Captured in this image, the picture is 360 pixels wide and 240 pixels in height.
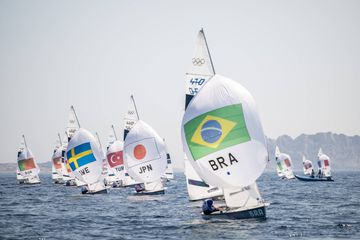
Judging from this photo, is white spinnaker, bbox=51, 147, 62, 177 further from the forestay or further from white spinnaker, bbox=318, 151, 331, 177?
the forestay

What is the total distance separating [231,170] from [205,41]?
34.4ft

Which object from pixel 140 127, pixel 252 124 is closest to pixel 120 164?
pixel 140 127

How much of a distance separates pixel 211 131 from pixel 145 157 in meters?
25.2

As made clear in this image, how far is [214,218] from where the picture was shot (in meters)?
32.1

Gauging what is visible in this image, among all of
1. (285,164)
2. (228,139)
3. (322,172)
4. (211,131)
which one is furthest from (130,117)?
(285,164)

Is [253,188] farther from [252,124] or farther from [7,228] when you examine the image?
[7,228]

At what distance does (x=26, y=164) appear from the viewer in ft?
331

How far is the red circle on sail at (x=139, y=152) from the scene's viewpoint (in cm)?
5462

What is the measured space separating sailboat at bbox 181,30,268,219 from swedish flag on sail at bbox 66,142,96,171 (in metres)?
28.3

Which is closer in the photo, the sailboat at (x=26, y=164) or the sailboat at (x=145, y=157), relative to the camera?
the sailboat at (x=145, y=157)

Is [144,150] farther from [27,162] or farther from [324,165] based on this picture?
[324,165]

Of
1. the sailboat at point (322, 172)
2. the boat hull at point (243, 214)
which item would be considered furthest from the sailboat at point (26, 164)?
the boat hull at point (243, 214)

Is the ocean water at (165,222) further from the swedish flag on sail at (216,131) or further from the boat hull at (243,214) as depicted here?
the swedish flag on sail at (216,131)

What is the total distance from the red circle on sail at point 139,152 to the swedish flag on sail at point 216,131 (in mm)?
24400
